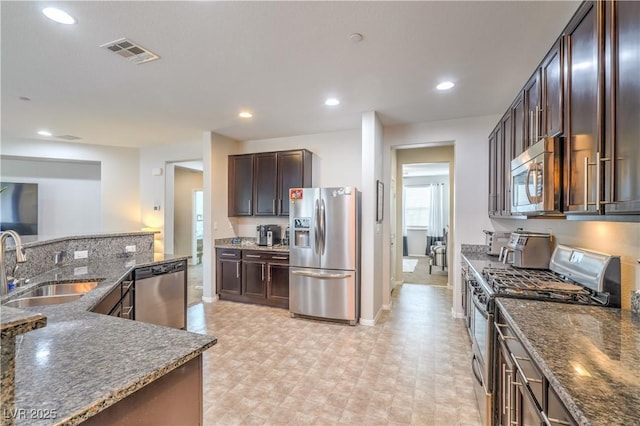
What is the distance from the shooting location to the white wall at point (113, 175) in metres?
5.62

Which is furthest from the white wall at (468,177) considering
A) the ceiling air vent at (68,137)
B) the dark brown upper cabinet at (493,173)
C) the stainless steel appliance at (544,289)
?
the ceiling air vent at (68,137)

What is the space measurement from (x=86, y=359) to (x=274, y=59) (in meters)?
2.31

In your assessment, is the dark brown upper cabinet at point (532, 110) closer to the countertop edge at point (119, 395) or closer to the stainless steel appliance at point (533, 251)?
the stainless steel appliance at point (533, 251)

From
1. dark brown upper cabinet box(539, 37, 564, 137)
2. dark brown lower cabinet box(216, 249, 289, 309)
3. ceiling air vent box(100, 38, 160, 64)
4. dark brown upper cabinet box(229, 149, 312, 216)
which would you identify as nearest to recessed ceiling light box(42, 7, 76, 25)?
ceiling air vent box(100, 38, 160, 64)

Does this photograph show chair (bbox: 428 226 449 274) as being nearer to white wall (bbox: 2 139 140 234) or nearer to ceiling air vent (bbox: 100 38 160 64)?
ceiling air vent (bbox: 100 38 160 64)

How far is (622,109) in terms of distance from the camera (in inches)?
45.2

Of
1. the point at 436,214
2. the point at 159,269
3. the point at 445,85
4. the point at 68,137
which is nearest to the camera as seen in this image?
the point at 445,85

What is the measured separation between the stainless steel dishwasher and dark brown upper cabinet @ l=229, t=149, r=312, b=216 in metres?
1.77

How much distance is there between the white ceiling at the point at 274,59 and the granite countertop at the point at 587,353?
1.79 metres

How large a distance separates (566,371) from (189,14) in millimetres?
2600

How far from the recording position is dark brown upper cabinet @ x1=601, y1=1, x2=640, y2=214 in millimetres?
1063

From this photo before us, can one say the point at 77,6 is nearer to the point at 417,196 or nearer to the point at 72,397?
the point at 72,397

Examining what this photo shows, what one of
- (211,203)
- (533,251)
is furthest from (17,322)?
(211,203)

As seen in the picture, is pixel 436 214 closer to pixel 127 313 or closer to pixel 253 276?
pixel 253 276
